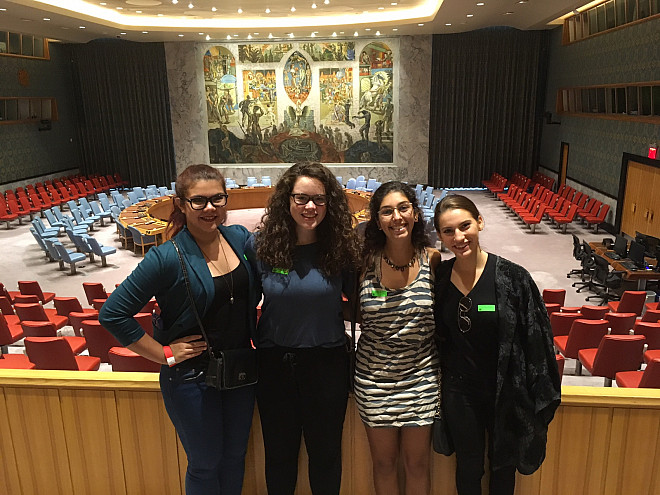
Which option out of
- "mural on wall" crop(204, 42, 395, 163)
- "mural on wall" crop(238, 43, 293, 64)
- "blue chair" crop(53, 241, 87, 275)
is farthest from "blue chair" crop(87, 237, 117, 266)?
"mural on wall" crop(238, 43, 293, 64)

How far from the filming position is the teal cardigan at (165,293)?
85.3 inches

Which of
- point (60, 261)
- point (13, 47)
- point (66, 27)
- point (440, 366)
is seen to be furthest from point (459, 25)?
point (440, 366)

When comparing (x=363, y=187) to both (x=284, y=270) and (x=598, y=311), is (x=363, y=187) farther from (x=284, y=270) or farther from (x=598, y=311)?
(x=284, y=270)

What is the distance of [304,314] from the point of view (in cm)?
232

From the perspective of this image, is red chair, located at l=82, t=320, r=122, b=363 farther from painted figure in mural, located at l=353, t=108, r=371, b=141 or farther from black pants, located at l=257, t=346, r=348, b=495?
painted figure in mural, located at l=353, t=108, r=371, b=141

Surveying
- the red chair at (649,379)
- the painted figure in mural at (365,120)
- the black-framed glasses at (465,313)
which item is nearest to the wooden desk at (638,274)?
the red chair at (649,379)

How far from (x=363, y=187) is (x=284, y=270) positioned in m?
16.0

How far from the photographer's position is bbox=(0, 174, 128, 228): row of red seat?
51.9 feet

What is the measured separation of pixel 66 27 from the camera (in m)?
16.7

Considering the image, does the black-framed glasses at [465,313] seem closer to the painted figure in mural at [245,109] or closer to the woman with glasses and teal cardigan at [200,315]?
the woman with glasses and teal cardigan at [200,315]

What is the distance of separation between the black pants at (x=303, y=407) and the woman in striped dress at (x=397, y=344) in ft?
0.43

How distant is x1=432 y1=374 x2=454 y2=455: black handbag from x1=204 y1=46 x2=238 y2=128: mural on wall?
20.2m

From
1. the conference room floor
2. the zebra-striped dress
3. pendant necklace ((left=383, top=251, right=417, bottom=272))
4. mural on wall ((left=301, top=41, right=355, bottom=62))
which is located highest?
mural on wall ((left=301, top=41, right=355, bottom=62))

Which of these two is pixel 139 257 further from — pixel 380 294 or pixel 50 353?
pixel 380 294
